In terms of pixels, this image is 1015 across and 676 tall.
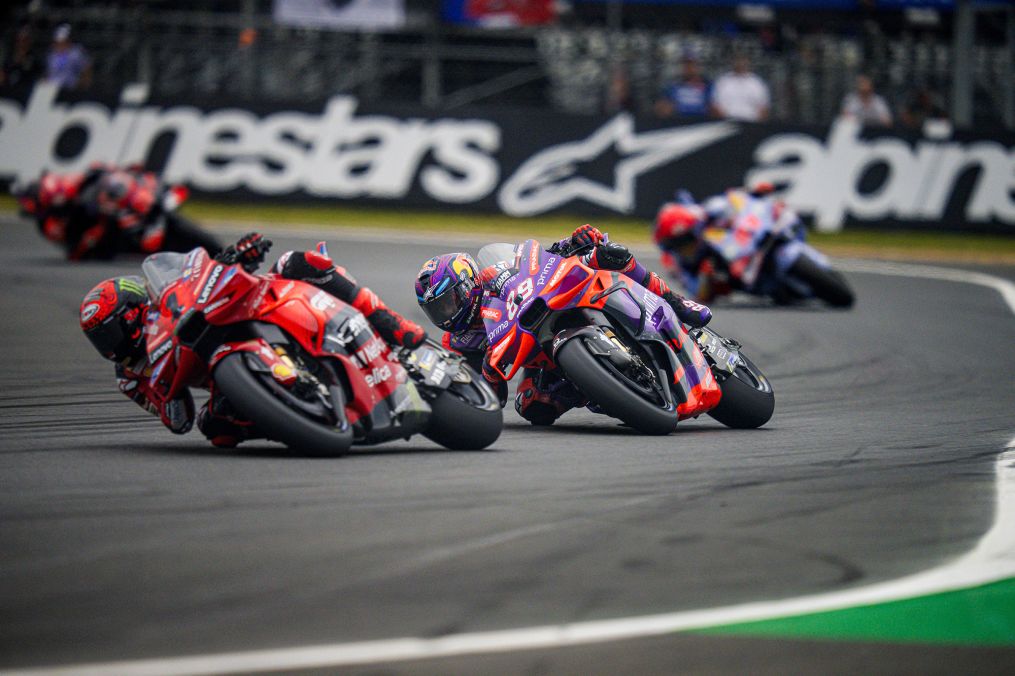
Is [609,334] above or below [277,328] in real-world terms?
below

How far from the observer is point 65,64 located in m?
21.8

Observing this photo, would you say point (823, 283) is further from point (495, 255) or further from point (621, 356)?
point (621, 356)

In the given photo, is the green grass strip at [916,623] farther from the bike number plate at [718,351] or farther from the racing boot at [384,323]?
the bike number plate at [718,351]

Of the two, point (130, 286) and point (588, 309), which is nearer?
point (130, 286)

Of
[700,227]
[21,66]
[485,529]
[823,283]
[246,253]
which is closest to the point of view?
[485,529]

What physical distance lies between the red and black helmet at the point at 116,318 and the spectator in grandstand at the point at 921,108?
628 inches

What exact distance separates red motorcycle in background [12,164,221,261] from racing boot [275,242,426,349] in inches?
382

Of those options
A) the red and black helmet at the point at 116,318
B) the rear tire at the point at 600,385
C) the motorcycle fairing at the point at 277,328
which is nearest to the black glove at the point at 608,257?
the rear tire at the point at 600,385

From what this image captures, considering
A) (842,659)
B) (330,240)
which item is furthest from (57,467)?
(330,240)

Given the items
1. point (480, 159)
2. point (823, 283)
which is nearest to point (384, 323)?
A: point (823, 283)

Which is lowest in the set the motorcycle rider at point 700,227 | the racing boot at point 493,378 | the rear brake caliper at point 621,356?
the motorcycle rider at point 700,227

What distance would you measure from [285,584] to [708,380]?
142 inches

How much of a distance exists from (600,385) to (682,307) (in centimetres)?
100

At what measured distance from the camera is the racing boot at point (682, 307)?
8242 mm
